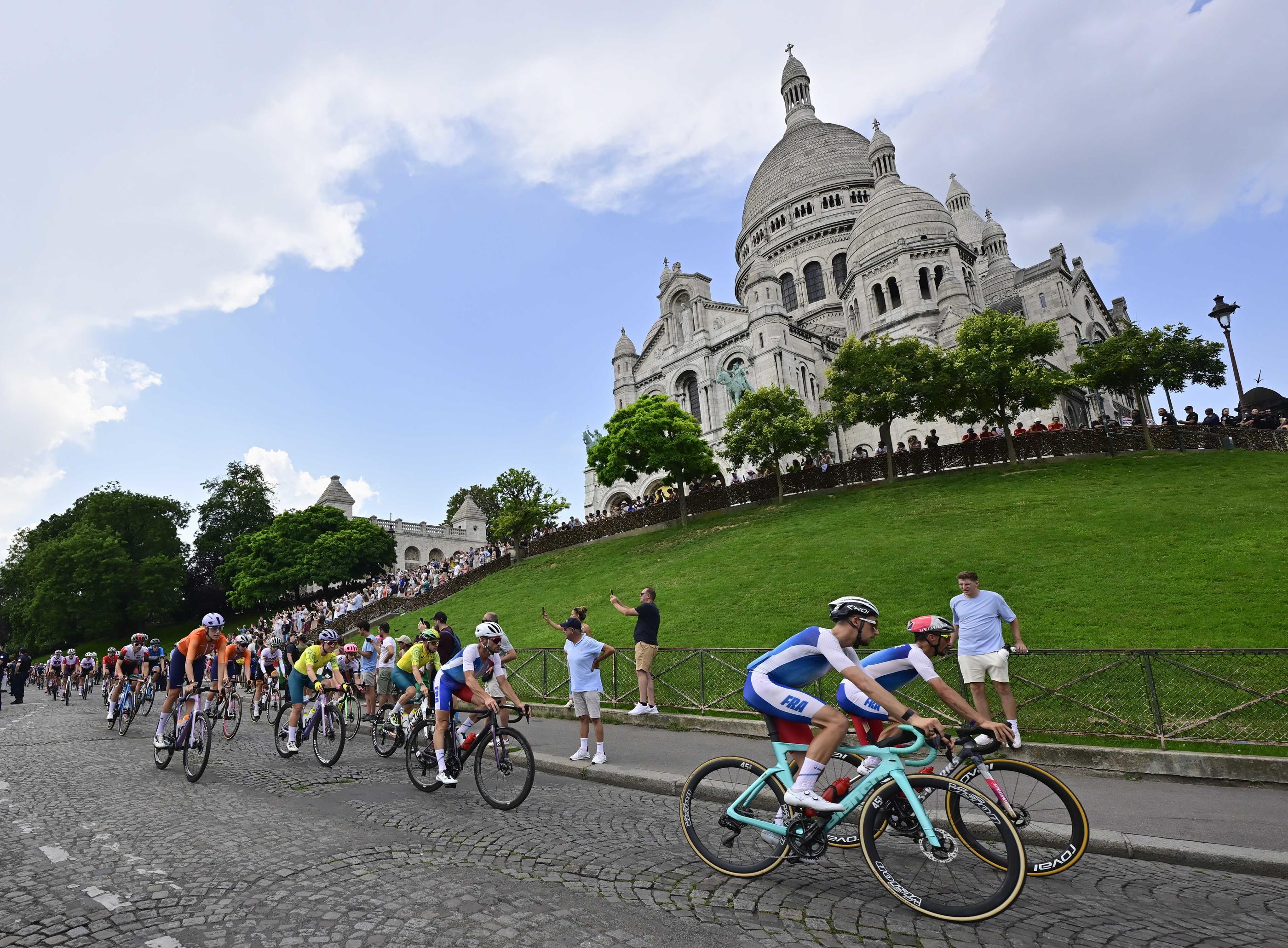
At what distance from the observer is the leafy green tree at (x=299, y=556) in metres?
45.9

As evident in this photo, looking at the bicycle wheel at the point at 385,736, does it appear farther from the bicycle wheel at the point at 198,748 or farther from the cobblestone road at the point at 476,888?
the cobblestone road at the point at 476,888

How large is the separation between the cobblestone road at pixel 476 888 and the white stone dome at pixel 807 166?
7217 centimetres

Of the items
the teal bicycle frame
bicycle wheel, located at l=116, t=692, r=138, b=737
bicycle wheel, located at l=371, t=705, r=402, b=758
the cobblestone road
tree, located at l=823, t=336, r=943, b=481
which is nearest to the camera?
the cobblestone road

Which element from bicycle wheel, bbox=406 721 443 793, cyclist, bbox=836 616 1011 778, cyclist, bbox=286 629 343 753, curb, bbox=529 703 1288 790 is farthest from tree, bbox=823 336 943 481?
bicycle wheel, bbox=406 721 443 793

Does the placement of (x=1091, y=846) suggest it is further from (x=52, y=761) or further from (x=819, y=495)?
(x=819, y=495)

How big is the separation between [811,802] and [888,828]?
2.44 feet

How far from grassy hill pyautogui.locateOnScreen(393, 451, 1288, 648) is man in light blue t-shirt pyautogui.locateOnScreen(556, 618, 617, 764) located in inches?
215

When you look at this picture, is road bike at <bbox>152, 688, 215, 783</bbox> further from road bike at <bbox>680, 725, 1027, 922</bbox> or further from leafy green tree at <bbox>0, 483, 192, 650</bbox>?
leafy green tree at <bbox>0, 483, 192, 650</bbox>

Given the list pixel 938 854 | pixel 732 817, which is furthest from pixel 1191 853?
pixel 732 817

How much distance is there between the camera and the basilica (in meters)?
47.7

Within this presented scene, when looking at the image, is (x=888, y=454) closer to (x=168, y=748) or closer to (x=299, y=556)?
(x=168, y=748)

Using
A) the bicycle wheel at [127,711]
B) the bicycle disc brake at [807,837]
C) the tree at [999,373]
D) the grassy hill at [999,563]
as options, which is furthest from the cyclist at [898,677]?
the tree at [999,373]

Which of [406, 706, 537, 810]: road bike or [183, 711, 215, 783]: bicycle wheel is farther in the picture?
[183, 711, 215, 783]: bicycle wheel

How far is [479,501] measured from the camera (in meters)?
74.8
